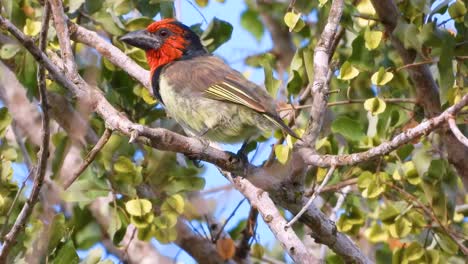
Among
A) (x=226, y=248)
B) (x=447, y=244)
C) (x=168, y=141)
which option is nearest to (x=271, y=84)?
(x=226, y=248)

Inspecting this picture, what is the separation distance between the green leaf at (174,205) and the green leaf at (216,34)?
2.92ft

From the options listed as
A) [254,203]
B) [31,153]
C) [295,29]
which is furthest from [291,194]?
[31,153]

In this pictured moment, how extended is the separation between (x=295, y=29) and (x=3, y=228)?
4.87 feet

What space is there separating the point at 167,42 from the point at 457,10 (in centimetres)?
159

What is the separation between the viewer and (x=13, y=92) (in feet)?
17.2

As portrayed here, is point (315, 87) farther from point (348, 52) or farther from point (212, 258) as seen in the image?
point (212, 258)

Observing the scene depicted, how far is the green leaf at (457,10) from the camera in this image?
446 cm

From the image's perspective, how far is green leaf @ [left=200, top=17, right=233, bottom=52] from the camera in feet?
16.8

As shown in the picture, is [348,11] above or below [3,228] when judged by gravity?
above

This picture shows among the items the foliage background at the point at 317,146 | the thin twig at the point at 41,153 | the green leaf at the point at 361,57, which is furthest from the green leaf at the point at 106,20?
the thin twig at the point at 41,153

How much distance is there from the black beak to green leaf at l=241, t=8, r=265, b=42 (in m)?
1.15

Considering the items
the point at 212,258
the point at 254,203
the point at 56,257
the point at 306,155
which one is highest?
the point at 306,155

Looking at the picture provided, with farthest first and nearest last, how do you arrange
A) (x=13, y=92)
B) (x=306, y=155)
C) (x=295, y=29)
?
(x=13, y=92) → (x=295, y=29) → (x=306, y=155)

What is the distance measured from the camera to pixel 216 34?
5199 mm
